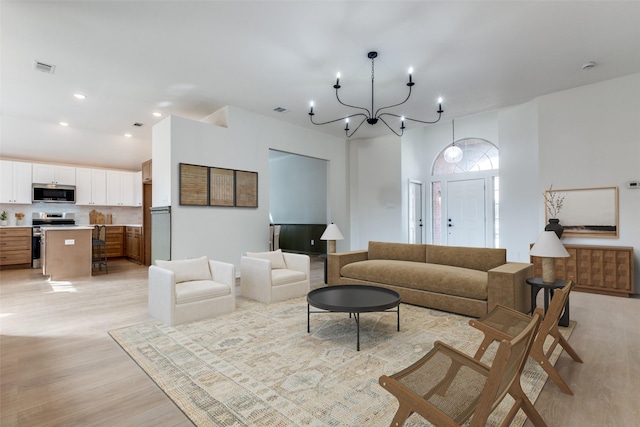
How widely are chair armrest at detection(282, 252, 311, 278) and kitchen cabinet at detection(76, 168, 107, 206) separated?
638 cm

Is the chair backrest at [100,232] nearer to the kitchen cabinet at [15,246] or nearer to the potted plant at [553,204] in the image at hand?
the kitchen cabinet at [15,246]

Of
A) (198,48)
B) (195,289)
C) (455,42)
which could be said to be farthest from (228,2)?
(195,289)

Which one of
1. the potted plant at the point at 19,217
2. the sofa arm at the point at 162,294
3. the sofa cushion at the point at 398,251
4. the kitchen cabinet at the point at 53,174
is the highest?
the kitchen cabinet at the point at 53,174

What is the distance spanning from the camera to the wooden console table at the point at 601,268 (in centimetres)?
441

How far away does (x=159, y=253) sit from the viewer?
17.4 ft

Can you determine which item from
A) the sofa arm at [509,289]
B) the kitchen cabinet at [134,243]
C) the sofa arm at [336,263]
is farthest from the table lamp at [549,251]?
the kitchen cabinet at [134,243]

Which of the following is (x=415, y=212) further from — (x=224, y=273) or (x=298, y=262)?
(x=224, y=273)

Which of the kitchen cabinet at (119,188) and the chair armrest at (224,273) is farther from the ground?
the kitchen cabinet at (119,188)

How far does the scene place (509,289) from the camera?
3.18m

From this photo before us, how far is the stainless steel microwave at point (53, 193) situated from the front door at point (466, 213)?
9.41m

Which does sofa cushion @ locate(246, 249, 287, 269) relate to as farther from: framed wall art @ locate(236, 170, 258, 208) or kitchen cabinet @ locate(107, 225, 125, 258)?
kitchen cabinet @ locate(107, 225, 125, 258)

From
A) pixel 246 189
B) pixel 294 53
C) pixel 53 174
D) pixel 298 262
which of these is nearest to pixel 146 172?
pixel 53 174

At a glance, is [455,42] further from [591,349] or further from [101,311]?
[101,311]

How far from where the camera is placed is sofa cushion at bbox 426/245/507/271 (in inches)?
152
